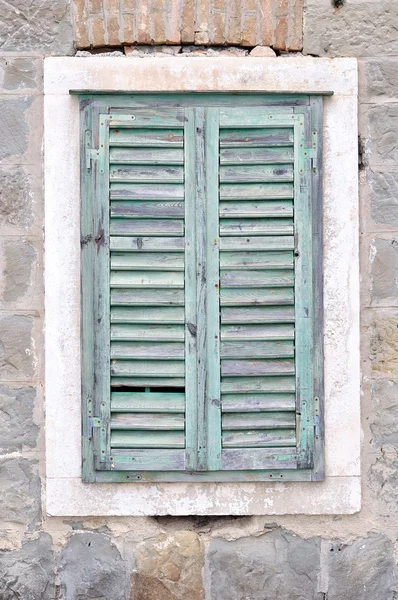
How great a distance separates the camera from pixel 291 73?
3.46 meters

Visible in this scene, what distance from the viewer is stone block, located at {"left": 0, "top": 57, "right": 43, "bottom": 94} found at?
11.5ft

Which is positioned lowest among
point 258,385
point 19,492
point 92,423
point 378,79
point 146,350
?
point 19,492

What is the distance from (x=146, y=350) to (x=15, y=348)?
539 millimetres

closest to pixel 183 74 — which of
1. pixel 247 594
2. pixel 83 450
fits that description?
pixel 83 450

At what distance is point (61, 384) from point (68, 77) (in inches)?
49.0

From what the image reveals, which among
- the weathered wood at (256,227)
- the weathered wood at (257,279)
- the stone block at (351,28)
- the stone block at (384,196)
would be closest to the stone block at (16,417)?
the weathered wood at (257,279)

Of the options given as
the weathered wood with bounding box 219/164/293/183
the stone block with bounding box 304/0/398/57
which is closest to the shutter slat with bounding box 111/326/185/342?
the weathered wood with bounding box 219/164/293/183

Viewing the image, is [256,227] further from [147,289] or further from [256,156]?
[147,289]

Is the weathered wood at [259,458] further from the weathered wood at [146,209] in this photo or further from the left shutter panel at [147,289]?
the weathered wood at [146,209]

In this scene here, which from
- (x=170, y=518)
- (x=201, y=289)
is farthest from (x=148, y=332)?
(x=170, y=518)

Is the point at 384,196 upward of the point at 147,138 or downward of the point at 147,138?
downward

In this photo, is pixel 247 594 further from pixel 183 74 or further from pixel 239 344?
pixel 183 74

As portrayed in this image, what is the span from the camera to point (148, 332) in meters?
3.46

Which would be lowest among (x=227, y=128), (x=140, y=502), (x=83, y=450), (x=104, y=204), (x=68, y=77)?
(x=140, y=502)
